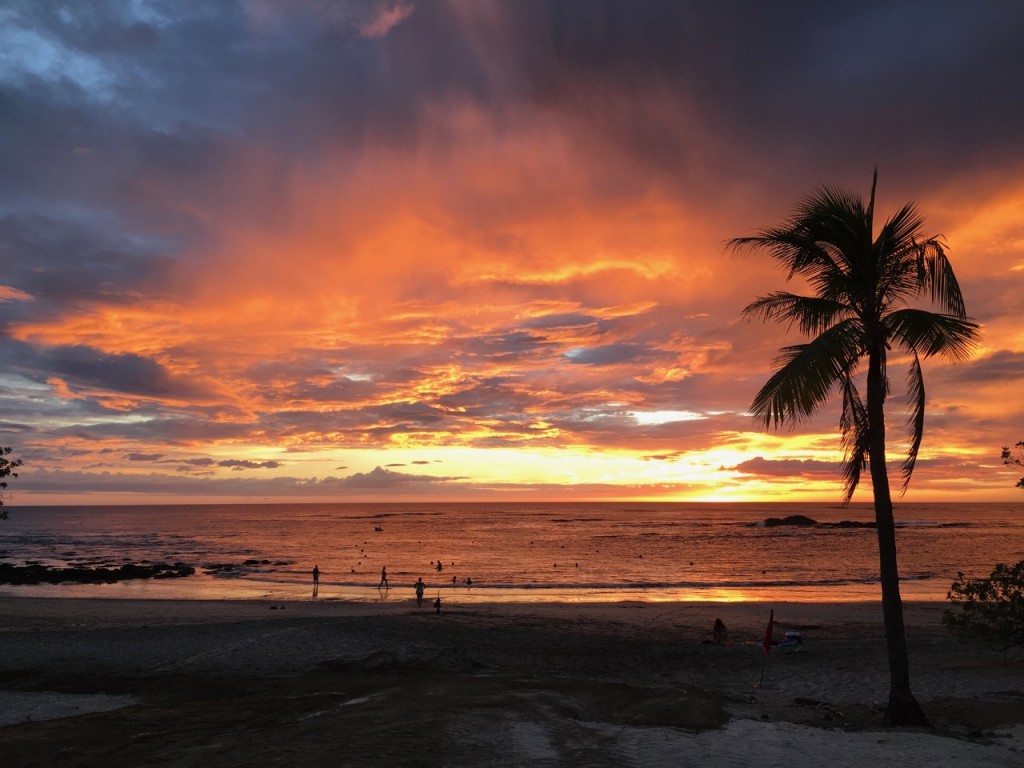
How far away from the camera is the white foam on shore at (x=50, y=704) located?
15.0 metres

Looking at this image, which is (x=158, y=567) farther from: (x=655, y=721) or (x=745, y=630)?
(x=655, y=721)

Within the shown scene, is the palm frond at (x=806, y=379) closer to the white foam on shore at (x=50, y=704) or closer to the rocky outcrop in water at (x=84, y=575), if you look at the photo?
the white foam on shore at (x=50, y=704)

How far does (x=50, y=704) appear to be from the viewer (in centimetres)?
1603

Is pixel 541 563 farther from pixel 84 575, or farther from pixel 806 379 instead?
pixel 806 379

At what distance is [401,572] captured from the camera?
63.9m

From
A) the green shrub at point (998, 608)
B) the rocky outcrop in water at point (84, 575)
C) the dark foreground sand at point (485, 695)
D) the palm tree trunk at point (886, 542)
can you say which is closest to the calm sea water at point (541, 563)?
the rocky outcrop in water at point (84, 575)

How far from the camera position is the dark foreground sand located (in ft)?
36.4

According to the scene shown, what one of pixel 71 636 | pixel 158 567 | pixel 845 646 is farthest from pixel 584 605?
pixel 158 567

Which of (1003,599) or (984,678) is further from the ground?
(1003,599)

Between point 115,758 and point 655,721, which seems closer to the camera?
point 115,758

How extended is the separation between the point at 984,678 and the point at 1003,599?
2816 mm

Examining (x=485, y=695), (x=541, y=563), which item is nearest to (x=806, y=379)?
(x=485, y=695)

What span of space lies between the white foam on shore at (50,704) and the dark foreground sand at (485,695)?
0.23 feet

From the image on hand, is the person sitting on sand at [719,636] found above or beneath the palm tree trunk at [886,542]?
beneath
